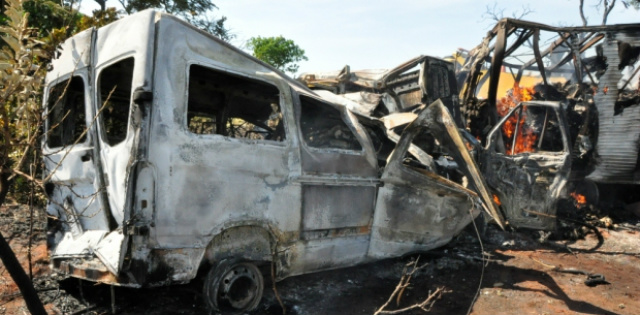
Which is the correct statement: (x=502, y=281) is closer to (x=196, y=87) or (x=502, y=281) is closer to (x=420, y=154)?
(x=420, y=154)

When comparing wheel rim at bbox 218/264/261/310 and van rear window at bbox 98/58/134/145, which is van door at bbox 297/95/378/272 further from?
van rear window at bbox 98/58/134/145

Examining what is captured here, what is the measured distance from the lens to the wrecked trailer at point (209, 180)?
9.64 ft

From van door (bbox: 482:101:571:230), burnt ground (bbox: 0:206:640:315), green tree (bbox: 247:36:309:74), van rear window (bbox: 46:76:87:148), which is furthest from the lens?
green tree (bbox: 247:36:309:74)

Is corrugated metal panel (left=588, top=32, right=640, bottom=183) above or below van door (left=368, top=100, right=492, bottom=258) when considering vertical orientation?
above

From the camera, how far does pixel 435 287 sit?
4.62 metres

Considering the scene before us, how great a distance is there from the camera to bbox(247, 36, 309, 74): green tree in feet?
84.6

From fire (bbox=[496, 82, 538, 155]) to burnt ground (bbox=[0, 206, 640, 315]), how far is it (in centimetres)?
232

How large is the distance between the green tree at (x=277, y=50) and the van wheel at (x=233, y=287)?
75.6ft

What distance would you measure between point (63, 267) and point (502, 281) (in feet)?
14.2

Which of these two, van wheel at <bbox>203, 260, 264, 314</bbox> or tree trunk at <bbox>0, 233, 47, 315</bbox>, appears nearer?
tree trunk at <bbox>0, 233, 47, 315</bbox>

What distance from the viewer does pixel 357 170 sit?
13.7 ft

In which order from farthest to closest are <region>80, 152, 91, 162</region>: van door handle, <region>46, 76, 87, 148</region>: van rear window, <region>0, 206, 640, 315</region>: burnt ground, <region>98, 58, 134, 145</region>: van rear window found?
<region>46, 76, 87, 148</region>: van rear window, <region>0, 206, 640, 315</region>: burnt ground, <region>98, 58, 134, 145</region>: van rear window, <region>80, 152, 91, 162</region>: van door handle

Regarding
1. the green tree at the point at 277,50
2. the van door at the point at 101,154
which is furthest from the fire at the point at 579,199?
the green tree at the point at 277,50

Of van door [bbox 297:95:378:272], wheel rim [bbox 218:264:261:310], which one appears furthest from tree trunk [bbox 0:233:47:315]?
van door [bbox 297:95:378:272]
